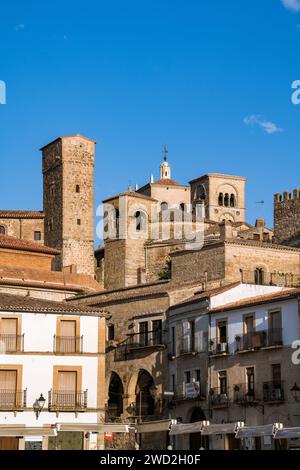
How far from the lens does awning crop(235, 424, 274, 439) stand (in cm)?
4521

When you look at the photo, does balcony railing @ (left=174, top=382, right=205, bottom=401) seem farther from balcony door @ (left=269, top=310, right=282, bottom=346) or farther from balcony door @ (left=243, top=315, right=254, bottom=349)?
balcony door @ (left=269, top=310, right=282, bottom=346)

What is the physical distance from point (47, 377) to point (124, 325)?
1212 centimetres

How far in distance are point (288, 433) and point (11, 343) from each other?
539 inches

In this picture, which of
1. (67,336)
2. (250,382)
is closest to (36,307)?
(67,336)

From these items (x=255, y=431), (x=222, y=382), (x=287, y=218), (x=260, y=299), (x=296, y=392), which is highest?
(x=287, y=218)

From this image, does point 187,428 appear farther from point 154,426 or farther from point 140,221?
point 140,221

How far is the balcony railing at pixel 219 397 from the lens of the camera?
53.2 meters

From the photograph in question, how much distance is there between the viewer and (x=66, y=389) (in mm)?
50969

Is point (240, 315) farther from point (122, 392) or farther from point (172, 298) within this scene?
point (122, 392)

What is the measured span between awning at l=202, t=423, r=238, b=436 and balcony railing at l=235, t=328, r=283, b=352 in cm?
463

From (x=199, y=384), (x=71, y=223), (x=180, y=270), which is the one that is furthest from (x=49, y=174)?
(x=199, y=384)

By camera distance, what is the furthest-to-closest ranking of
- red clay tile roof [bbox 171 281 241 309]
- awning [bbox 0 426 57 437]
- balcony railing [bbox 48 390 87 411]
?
1. red clay tile roof [bbox 171 281 241 309]
2. balcony railing [bbox 48 390 87 411]
3. awning [bbox 0 426 57 437]

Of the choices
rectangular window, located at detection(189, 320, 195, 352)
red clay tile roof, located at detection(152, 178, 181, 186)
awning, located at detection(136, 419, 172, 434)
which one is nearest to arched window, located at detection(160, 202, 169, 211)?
red clay tile roof, located at detection(152, 178, 181, 186)

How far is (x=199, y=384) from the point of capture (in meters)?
55.6
